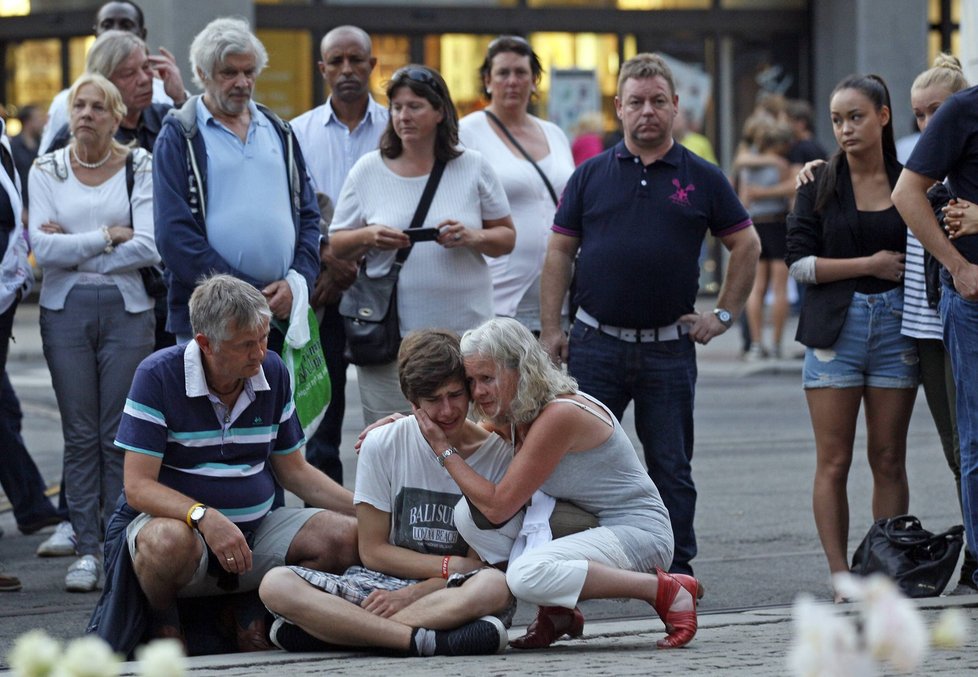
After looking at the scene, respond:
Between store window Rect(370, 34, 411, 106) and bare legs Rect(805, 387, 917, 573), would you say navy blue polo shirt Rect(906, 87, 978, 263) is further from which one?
store window Rect(370, 34, 411, 106)

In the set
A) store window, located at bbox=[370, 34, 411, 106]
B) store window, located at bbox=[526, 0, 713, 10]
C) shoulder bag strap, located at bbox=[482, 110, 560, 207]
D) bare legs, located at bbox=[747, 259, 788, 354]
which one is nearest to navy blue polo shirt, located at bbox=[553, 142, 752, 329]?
shoulder bag strap, located at bbox=[482, 110, 560, 207]

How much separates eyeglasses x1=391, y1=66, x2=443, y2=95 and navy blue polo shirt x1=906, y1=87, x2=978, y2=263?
200 centimetres

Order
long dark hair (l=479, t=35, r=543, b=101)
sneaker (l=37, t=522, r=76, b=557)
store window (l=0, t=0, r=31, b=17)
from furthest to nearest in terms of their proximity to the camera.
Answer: store window (l=0, t=0, r=31, b=17) → long dark hair (l=479, t=35, r=543, b=101) → sneaker (l=37, t=522, r=76, b=557)

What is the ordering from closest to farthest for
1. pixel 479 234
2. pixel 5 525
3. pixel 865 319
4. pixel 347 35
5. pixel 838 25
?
pixel 865 319, pixel 479 234, pixel 347 35, pixel 5 525, pixel 838 25

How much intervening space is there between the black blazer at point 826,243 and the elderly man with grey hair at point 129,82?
2.89 metres

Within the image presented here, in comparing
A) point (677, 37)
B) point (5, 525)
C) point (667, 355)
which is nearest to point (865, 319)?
point (667, 355)

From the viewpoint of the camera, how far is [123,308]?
267 inches

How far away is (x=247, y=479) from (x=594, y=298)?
1.59m

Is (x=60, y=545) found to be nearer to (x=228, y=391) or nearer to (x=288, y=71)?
(x=228, y=391)

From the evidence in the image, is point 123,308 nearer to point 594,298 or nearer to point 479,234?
point 479,234

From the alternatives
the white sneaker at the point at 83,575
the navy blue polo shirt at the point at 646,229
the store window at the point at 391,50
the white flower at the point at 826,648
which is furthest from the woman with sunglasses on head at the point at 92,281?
the store window at the point at 391,50

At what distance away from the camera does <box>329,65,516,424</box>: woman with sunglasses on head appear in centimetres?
650

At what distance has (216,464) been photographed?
17.5ft

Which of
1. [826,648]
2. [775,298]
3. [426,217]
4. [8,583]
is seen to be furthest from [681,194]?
[775,298]
